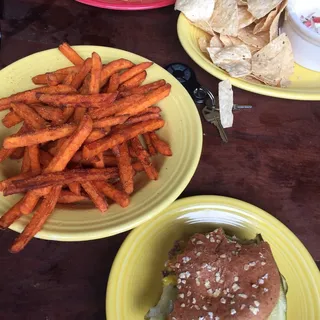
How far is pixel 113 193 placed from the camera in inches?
48.7

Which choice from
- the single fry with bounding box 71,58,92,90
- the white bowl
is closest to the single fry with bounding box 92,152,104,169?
the single fry with bounding box 71,58,92,90

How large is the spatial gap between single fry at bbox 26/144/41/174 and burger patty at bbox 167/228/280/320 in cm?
50

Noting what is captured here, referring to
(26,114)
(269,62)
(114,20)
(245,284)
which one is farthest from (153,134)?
(114,20)

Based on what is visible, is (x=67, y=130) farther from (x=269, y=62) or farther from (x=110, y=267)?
(x=269, y=62)

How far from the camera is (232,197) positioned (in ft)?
4.98

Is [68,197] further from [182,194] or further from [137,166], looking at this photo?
[182,194]

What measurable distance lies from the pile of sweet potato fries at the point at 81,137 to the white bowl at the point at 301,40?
79 cm

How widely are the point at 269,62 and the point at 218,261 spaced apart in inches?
39.9

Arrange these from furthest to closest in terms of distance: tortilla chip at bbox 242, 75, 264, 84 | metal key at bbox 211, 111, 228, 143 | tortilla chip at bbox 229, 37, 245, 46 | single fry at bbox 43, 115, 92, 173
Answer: tortilla chip at bbox 229, 37, 245, 46 < tortilla chip at bbox 242, 75, 264, 84 < metal key at bbox 211, 111, 228, 143 < single fry at bbox 43, 115, 92, 173

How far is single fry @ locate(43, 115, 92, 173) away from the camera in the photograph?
3.92 feet

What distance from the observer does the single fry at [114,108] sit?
132cm

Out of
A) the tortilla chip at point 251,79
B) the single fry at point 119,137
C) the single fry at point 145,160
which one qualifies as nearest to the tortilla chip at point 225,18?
the tortilla chip at point 251,79

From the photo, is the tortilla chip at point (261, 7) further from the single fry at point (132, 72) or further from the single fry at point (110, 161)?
the single fry at point (110, 161)

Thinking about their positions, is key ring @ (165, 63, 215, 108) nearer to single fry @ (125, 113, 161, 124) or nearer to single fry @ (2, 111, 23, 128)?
single fry @ (125, 113, 161, 124)
